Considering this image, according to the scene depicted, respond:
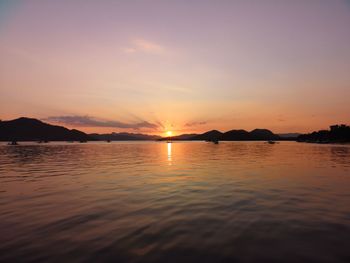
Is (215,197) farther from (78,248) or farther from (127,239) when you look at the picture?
(78,248)

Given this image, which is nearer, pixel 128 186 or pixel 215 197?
pixel 215 197

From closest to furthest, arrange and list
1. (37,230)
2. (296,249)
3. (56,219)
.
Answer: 1. (296,249)
2. (37,230)
3. (56,219)

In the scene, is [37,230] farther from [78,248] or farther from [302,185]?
[302,185]

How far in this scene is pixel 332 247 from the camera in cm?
895

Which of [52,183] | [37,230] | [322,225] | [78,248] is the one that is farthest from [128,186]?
[322,225]

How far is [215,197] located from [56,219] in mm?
10476

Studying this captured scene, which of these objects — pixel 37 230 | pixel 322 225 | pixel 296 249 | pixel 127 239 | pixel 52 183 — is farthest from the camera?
pixel 52 183

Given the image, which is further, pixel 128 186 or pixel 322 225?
pixel 128 186

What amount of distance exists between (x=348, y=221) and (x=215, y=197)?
7.92 metres

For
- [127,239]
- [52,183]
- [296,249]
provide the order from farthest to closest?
[52,183] < [127,239] < [296,249]

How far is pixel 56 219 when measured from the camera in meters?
12.5

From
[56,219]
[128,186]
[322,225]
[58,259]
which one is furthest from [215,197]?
[58,259]

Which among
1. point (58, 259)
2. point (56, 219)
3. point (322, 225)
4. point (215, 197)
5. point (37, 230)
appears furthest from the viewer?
point (215, 197)

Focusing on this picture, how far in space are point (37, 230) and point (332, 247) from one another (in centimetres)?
1252
